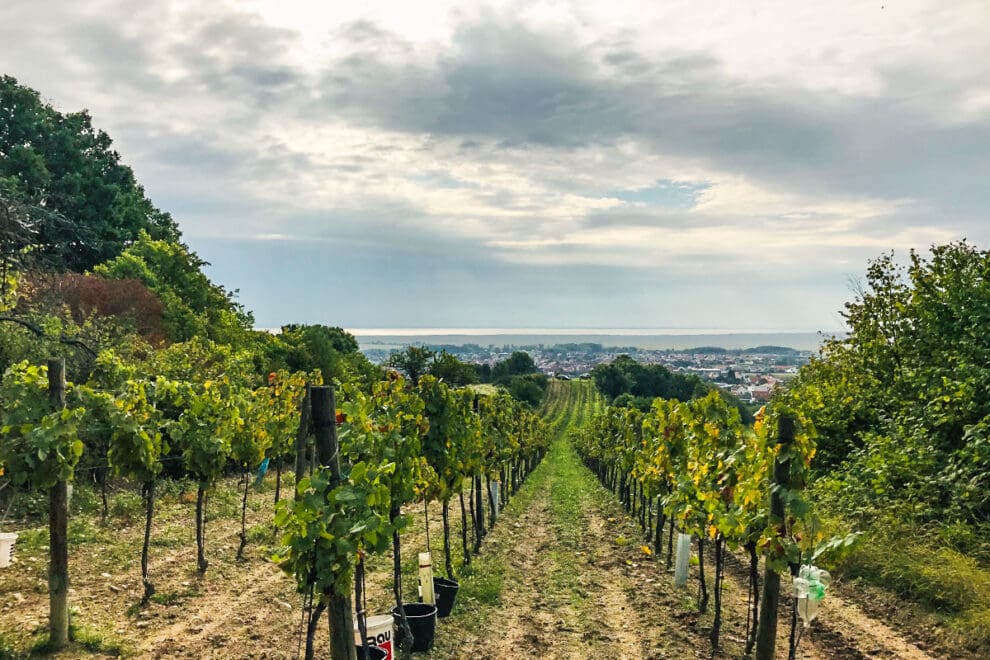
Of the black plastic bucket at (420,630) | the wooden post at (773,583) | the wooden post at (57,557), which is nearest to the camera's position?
the wooden post at (773,583)

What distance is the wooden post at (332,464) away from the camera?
509 centimetres

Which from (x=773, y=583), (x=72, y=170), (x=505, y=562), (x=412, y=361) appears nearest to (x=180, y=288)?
(x=72, y=170)

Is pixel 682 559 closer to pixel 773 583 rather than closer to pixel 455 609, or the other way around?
pixel 455 609

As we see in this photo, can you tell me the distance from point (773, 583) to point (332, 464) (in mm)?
4149

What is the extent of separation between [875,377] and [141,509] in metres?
20.0

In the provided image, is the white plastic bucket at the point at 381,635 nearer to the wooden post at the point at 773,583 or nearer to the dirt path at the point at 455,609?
the dirt path at the point at 455,609

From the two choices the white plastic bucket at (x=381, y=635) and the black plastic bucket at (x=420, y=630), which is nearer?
the white plastic bucket at (x=381, y=635)

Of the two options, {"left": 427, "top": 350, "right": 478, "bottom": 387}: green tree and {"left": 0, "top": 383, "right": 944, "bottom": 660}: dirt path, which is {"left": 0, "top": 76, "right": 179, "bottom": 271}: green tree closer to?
{"left": 0, "top": 383, "right": 944, "bottom": 660}: dirt path

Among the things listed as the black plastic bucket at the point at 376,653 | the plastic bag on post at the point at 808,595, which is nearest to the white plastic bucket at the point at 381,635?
the black plastic bucket at the point at 376,653

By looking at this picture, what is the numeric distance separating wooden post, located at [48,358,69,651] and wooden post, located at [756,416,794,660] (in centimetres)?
699

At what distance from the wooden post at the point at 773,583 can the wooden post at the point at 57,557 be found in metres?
6.99

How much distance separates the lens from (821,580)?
562cm

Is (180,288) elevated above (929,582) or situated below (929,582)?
above

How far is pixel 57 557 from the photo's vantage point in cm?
641
